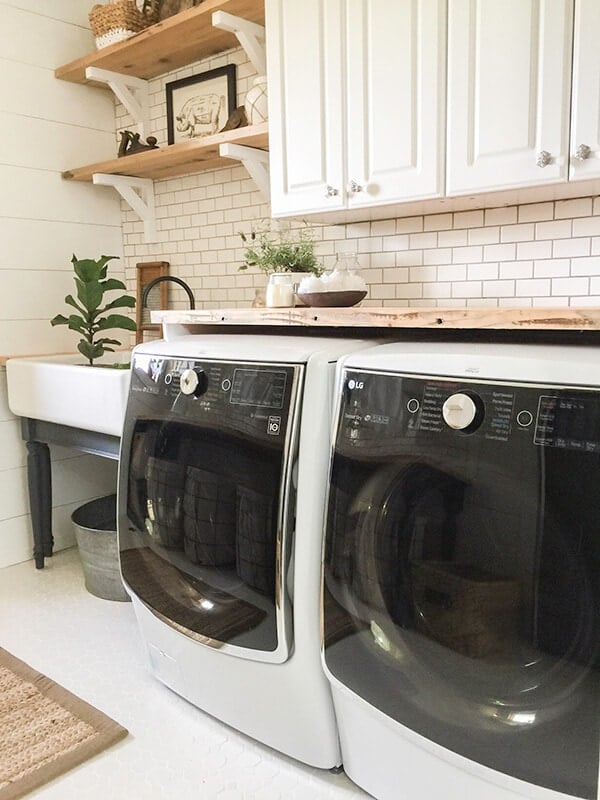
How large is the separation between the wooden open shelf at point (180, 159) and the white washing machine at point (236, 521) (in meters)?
0.81

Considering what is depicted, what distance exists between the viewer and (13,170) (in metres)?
2.77

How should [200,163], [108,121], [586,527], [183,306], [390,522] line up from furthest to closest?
1. [108,121]
2. [183,306]
3. [200,163]
4. [390,522]
5. [586,527]

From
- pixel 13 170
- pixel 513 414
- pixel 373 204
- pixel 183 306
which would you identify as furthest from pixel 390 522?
pixel 13 170

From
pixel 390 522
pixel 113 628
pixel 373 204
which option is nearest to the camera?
pixel 390 522

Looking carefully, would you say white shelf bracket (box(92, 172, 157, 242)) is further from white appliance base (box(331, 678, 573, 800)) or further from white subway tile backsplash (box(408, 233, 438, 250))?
white appliance base (box(331, 678, 573, 800))

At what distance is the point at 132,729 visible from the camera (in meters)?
1.74

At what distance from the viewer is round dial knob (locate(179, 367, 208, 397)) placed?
1.64 metres

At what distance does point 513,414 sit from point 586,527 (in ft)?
0.70

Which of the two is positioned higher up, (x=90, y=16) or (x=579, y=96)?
(x=90, y=16)

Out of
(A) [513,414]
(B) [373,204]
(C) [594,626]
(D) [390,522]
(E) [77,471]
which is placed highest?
(B) [373,204]

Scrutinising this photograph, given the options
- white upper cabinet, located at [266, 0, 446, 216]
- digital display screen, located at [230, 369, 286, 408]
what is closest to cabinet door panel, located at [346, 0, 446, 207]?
white upper cabinet, located at [266, 0, 446, 216]

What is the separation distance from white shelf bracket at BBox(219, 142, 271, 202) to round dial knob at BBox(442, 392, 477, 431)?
143 cm

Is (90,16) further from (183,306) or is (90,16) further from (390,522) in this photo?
(390,522)

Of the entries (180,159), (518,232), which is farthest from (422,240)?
(180,159)
